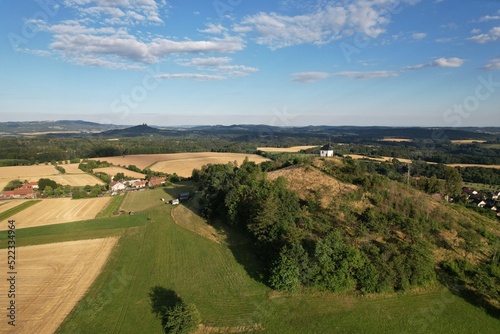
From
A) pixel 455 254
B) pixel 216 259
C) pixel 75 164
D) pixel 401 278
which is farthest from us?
pixel 75 164

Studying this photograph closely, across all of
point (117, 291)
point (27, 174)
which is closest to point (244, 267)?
point (117, 291)

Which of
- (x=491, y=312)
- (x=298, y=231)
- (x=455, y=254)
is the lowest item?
(x=491, y=312)

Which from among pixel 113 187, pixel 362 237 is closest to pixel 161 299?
pixel 362 237

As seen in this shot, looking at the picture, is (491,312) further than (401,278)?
No

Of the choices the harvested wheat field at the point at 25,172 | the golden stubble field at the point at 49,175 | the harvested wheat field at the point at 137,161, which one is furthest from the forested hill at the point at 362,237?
the harvested wheat field at the point at 25,172

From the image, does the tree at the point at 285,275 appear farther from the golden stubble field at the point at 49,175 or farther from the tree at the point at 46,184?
the tree at the point at 46,184

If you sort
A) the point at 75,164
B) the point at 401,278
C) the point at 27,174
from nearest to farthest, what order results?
the point at 401,278 → the point at 27,174 → the point at 75,164

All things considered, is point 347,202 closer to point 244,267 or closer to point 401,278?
point 401,278

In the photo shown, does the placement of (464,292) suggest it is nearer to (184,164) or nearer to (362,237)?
(362,237)
